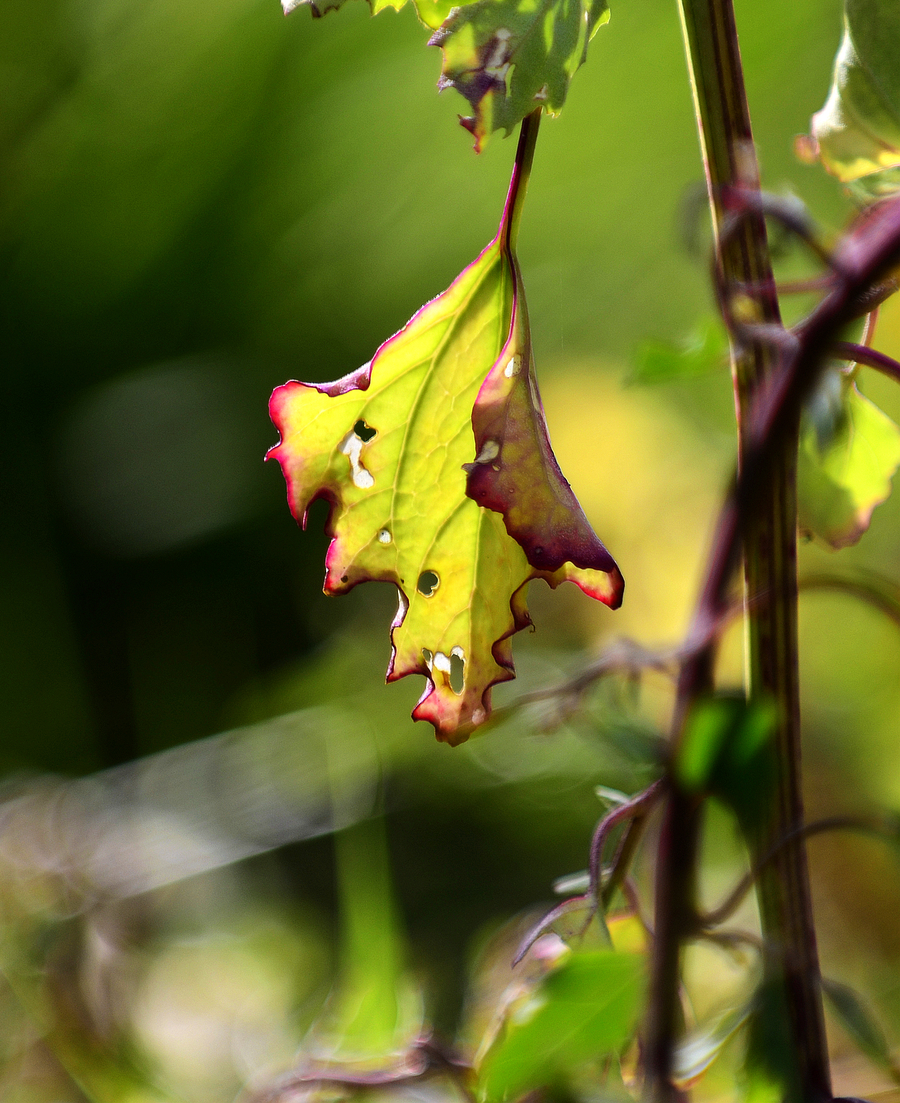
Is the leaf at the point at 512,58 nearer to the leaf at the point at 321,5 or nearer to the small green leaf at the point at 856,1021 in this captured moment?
the leaf at the point at 321,5

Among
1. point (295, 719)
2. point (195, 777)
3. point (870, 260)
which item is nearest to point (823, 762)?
point (295, 719)

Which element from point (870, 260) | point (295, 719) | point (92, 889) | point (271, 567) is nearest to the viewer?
point (870, 260)

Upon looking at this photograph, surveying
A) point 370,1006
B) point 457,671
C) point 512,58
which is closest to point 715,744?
point 512,58

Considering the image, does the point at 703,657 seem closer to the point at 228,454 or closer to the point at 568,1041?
the point at 568,1041

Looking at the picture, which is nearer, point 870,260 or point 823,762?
point 870,260

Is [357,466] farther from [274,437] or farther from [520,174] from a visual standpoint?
[274,437]

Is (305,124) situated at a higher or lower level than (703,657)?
higher

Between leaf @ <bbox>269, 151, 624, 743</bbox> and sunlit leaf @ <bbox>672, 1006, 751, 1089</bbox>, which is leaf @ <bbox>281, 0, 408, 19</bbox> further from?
sunlit leaf @ <bbox>672, 1006, 751, 1089</bbox>

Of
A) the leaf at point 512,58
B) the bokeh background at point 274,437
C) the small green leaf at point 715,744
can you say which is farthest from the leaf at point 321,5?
the bokeh background at point 274,437
